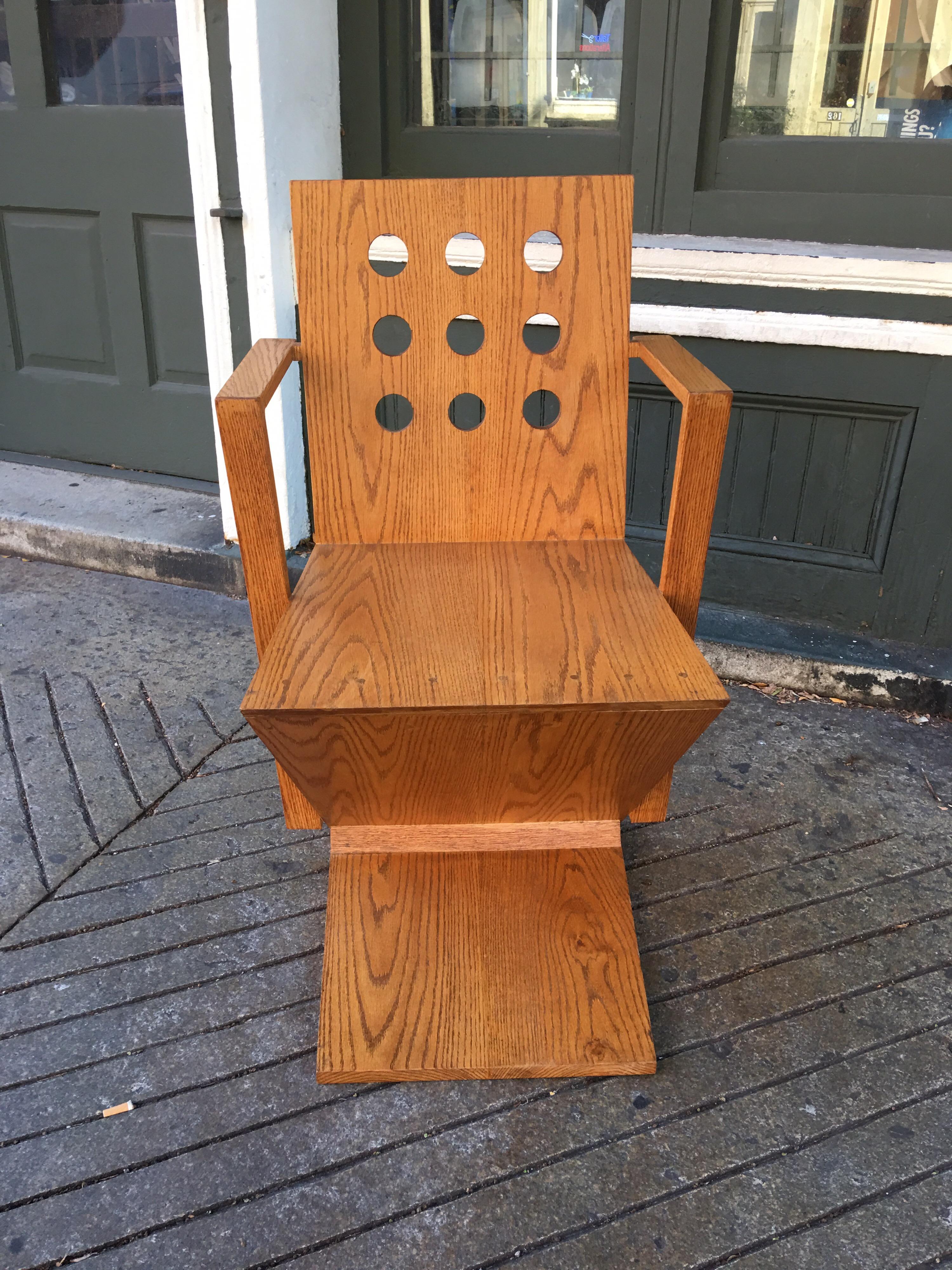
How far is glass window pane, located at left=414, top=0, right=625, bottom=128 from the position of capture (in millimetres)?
2158

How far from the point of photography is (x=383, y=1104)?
123cm

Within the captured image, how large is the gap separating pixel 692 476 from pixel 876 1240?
0.94 m

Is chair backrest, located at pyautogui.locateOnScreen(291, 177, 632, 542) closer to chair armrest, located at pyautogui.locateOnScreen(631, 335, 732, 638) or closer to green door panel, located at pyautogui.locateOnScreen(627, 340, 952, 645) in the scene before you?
chair armrest, located at pyautogui.locateOnScreen(631, 335, 732, 638)

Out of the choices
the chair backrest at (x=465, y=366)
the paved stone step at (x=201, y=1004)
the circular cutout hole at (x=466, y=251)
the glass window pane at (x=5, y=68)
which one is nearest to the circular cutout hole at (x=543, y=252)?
the circular cutout hole at (x=466, y=251)

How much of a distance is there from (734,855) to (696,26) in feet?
5.50

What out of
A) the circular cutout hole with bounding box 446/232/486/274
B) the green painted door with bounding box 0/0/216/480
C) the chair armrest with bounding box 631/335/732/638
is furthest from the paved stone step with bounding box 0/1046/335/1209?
the green painted door with bounding box 0/0/216/480

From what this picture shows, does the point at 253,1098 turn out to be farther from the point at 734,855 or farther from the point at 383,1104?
the point at 734,855

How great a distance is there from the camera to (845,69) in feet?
6.59

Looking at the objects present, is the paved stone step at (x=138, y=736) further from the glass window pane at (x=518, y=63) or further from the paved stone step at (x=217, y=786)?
the glass window pane at (x=518, y=63)

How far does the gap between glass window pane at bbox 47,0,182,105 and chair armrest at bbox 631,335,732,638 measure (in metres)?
1.87

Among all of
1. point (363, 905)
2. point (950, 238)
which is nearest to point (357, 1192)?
Result: point (363, 905)

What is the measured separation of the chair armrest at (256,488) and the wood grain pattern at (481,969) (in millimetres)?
406

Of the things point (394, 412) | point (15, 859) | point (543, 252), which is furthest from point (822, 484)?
point (15, 859)

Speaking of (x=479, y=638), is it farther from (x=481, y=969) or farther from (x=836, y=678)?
(x=836, y=678)
